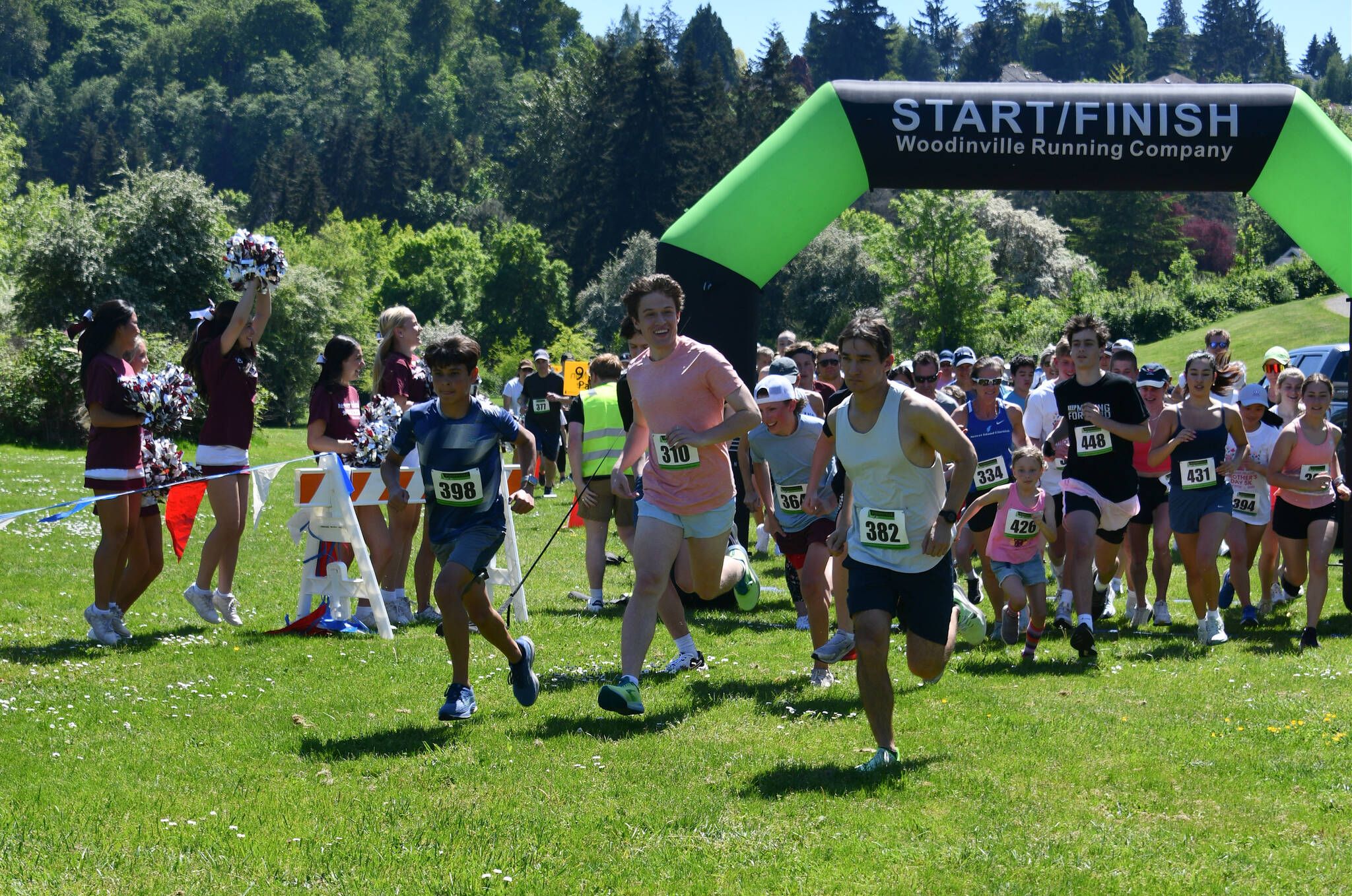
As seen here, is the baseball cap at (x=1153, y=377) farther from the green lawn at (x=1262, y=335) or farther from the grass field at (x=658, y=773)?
the green lawn at (x=1262, y=335)

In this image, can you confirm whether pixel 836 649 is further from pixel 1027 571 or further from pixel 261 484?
pixel 261 484

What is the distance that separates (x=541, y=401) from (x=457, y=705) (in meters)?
13.1

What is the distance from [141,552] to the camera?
8.40 meters

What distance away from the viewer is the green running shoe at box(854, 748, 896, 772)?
5.58 m

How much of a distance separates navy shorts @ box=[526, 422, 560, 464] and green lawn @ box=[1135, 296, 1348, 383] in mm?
19507

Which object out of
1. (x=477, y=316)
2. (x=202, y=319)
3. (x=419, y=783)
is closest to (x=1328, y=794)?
(x=419, y=783)

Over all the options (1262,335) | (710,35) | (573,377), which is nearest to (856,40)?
(710,35)

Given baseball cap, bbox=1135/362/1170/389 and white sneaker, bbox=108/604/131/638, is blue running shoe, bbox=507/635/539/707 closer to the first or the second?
white sneaker, bbox=108/604/131/638

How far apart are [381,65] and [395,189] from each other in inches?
2609

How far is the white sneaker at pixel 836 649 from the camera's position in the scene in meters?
7.09

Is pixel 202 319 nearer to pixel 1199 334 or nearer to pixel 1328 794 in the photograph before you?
pixel 1328 794

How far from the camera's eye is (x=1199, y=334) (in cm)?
4000

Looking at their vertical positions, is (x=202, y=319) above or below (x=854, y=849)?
above

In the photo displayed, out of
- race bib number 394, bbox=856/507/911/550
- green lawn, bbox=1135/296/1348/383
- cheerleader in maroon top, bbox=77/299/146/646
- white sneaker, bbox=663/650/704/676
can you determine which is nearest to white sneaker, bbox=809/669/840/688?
white sneaker, bbox=663/650/704/676
